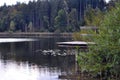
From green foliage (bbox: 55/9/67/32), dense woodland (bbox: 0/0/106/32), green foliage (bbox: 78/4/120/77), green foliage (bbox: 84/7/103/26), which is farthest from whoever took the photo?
dense woodland (bbox: 0/0/106/32)

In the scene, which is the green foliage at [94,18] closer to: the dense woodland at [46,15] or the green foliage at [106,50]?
the green foliage at [106,50]

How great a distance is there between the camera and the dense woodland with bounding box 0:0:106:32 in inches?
4119

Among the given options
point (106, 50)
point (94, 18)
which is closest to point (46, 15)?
point (94, 18)

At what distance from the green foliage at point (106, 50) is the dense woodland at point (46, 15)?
9118cm

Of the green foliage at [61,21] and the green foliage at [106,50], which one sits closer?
the green foliage at [106,50]

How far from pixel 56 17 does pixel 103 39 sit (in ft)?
308

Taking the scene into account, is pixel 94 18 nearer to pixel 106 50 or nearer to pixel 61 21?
pixel 106 50

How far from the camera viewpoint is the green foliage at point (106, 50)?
10.3 meters

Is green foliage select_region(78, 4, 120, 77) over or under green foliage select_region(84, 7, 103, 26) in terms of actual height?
under

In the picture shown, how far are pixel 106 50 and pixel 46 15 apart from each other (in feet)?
336

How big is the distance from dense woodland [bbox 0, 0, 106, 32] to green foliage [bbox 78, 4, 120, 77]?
299 ft

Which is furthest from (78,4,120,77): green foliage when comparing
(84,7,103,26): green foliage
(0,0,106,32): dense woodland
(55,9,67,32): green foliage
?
(55,9,67,32): green foliage

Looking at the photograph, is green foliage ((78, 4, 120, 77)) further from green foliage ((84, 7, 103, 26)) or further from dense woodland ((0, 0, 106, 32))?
dense woodland ((0, 0, 106, 32))

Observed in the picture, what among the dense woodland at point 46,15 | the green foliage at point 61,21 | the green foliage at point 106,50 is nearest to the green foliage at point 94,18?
the green foliage at point 106,50
